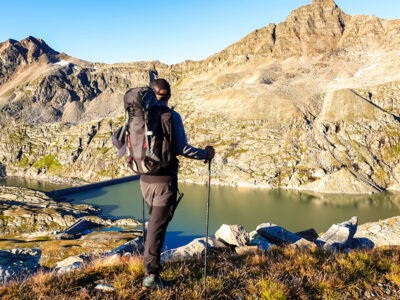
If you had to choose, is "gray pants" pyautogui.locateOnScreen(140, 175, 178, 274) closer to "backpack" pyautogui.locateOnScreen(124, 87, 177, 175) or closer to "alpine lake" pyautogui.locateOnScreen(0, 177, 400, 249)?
"backpack" pyautogui.locateOnScreen(124, 87, 177, 175)

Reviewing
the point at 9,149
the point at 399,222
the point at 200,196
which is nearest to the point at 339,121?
the point at 200,196

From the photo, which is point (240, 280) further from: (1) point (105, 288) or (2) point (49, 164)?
(2) point (49, 164)

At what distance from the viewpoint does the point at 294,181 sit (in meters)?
97.0

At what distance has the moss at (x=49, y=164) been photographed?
6510 inches

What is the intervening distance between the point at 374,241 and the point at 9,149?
788ft

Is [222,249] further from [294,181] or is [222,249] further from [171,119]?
[294,181]

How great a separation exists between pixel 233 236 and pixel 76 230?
63.6 meters

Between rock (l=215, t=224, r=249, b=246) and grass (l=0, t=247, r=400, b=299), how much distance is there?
427 centimetres

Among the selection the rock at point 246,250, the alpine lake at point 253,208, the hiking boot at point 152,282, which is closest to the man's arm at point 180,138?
the hiking boot at point 152,282

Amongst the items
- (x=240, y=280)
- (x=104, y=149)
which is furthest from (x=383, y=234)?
(x=104, y=149)

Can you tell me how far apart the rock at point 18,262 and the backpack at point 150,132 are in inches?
232

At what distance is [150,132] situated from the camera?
5.03 metres

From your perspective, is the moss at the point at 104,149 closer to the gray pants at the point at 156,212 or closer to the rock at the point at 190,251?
the rock at the point at 190,251

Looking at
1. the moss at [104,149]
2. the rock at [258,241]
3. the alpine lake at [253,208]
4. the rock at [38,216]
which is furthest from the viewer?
the moss at [104,149]
